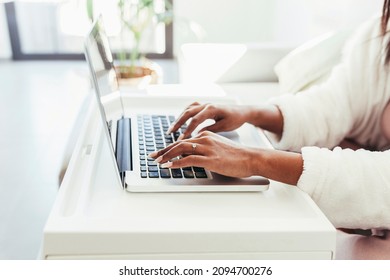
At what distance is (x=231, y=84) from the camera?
1514mm

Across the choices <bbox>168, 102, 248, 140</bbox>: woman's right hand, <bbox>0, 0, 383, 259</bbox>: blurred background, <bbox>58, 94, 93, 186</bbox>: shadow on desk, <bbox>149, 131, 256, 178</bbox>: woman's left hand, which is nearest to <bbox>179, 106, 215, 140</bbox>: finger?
<bbox>168, 102, 248, 140</bbox>: woman's right hand

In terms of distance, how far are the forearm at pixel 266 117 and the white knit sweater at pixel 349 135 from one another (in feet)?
0.05

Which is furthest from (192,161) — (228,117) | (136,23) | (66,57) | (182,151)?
(66,57)

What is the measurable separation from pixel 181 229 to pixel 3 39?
2.96 meters

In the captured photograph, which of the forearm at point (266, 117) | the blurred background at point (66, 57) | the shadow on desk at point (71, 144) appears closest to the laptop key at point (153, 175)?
the forearm at point (266, 117)

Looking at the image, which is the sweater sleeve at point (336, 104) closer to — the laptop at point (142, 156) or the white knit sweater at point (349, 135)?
the white knit sweater at point (349, 135)

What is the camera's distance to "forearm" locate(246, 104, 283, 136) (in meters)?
0.82

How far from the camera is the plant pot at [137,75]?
2.20 metres

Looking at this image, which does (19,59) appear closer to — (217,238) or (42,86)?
(42,86)

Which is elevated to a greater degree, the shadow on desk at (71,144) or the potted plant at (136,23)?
the potted plant at (136,23)

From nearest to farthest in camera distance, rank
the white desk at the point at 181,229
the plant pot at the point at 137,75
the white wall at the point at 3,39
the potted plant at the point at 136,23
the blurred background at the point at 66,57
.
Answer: the white desk at the point at 181,229 → the blurred background at the point at 66,57 → the potted plant at the point at 136,23 → the plant pot at the point at 137,75 → the white wall at the point at 3,39

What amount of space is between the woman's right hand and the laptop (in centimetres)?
2
